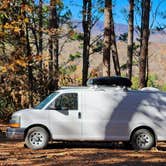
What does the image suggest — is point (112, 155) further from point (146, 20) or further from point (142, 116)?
point (146, 20)

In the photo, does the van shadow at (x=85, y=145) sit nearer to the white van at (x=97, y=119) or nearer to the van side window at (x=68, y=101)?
the white van at (x=97, y=119)

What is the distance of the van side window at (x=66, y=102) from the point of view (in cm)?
1695

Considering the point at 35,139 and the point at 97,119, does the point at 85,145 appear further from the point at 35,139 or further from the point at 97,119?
the point at 35,139

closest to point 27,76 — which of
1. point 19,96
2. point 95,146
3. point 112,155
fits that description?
point 19,96

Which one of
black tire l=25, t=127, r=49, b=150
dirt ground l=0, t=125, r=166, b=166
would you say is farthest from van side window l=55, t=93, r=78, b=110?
dirt ground l=0, t=125, r=166, b=166

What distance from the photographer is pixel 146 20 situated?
25281 mm

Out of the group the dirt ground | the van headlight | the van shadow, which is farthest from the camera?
the van shadow

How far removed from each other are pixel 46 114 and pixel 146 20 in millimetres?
10011

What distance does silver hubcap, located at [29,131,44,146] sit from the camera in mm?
16812

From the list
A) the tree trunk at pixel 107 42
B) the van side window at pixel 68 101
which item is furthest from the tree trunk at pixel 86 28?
the van side window at pixel 68 101

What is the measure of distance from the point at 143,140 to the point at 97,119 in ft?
5.04

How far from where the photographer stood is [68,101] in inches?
669

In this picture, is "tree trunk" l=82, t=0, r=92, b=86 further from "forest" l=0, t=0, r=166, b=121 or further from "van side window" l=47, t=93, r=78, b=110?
"van side window" l=47, t=93, r=78, b=110

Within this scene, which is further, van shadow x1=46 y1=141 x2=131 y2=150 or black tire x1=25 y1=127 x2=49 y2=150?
van shadow x1=46 y1=141 x2=131 y2=150
